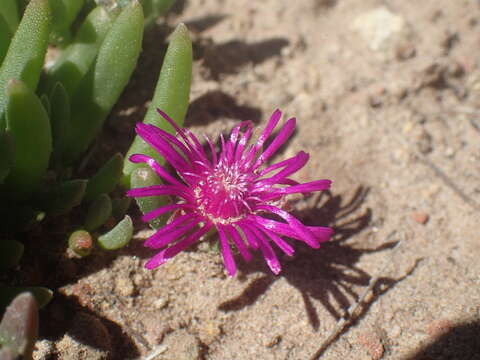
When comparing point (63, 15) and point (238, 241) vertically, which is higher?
point (63, 15)

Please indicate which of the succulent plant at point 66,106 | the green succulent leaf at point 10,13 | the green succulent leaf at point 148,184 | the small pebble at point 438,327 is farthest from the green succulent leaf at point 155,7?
the small pebble at point 438,327

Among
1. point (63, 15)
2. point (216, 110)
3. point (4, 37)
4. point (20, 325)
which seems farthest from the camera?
point (216, 110)

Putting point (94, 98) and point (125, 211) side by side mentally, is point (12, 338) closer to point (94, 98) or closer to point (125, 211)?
point (125, 211)

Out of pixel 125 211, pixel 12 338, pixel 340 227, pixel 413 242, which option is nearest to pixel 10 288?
pixel 12 338

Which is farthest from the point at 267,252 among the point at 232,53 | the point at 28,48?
the point at 232,53

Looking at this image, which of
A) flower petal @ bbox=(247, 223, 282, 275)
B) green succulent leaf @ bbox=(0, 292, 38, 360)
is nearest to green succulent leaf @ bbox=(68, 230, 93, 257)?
green succulent leaf @ bbox=(0, 292, 38, 360)

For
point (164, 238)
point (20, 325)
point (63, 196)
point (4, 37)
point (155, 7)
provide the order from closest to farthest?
point (20, 325)
point (164, 238)
point (63, 196)
point (4, 37)
point (155, 7)

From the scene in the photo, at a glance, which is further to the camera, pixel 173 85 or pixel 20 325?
pixel 173 85

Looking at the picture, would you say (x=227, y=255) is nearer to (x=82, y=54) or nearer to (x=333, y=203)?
(x=333, y=203)
